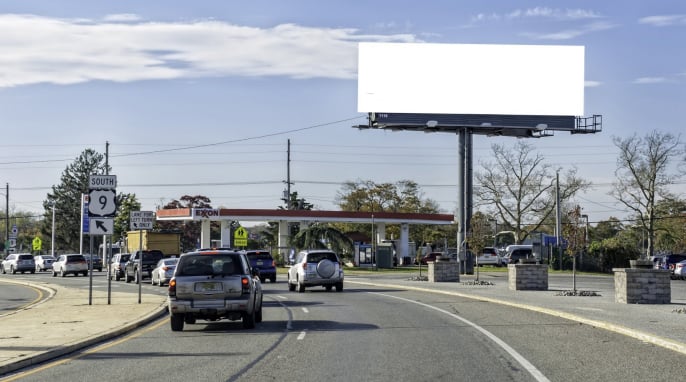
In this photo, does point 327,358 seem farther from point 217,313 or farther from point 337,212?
point 337,212

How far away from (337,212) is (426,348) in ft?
216

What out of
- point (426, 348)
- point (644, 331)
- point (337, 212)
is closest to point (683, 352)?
point (644, 331)

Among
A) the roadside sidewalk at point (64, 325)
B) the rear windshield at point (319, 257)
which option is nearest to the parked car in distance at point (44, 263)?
the rear windshield at point (319, 257)

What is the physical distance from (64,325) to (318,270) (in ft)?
54.6

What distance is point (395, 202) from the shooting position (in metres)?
107

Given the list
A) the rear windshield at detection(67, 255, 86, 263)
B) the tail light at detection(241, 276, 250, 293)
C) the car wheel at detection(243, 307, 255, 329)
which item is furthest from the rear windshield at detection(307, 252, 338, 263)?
the rear windshield at detection(67, 255, 86, 263)

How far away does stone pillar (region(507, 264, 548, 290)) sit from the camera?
115 feet

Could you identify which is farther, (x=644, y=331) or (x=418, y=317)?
(x=418, y=317)

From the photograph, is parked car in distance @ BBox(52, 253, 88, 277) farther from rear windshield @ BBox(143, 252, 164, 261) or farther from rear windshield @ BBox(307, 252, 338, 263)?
rear windshield @ BBox(307, 252, 338, 263)

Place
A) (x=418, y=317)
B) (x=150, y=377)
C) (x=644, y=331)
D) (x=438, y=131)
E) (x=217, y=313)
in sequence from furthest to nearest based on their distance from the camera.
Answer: (x=438, y=131), (x=418, y=317), (x=217, y=313), (x=644, y=331), (x=150, y=377)

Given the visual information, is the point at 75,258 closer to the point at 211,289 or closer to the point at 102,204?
the point at 102,204

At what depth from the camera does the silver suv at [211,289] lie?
1877 centimetres

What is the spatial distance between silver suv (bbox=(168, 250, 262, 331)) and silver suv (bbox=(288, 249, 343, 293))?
16.0 m

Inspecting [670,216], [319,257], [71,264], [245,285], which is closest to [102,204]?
[245,285]
